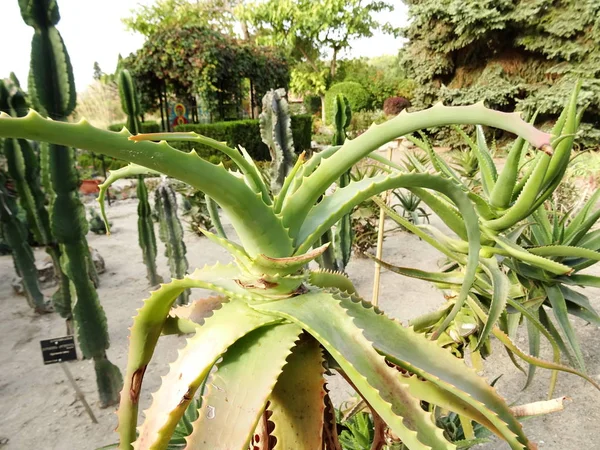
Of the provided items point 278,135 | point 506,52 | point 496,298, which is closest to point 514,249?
point 496,298

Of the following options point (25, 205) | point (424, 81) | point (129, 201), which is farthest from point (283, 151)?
point (424, 81)

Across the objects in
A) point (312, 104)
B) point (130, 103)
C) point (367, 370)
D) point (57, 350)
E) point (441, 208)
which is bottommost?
point (57, 350)

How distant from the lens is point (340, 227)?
2939 mm

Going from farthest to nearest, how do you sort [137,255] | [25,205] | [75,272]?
[137,255]
[25,205]
[75,272]

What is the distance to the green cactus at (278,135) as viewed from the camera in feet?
7.04

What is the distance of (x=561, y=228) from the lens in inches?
75.9

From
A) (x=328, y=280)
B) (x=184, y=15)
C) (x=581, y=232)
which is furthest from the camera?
(x=184, y=15)

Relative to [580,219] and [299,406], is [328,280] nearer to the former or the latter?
[299,406]

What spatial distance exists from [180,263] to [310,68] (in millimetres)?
21821

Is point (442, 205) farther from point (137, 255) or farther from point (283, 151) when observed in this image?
point (137, 255)

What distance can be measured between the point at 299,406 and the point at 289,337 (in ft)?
0.32

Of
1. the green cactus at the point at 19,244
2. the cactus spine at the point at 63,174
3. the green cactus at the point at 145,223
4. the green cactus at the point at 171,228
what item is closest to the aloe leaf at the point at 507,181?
the cactus spine at the point at 63,174

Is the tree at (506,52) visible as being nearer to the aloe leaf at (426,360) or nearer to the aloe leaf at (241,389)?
the aloe leaf at (426,360)

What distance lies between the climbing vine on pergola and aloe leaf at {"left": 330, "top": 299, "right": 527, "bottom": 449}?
11.2 m
